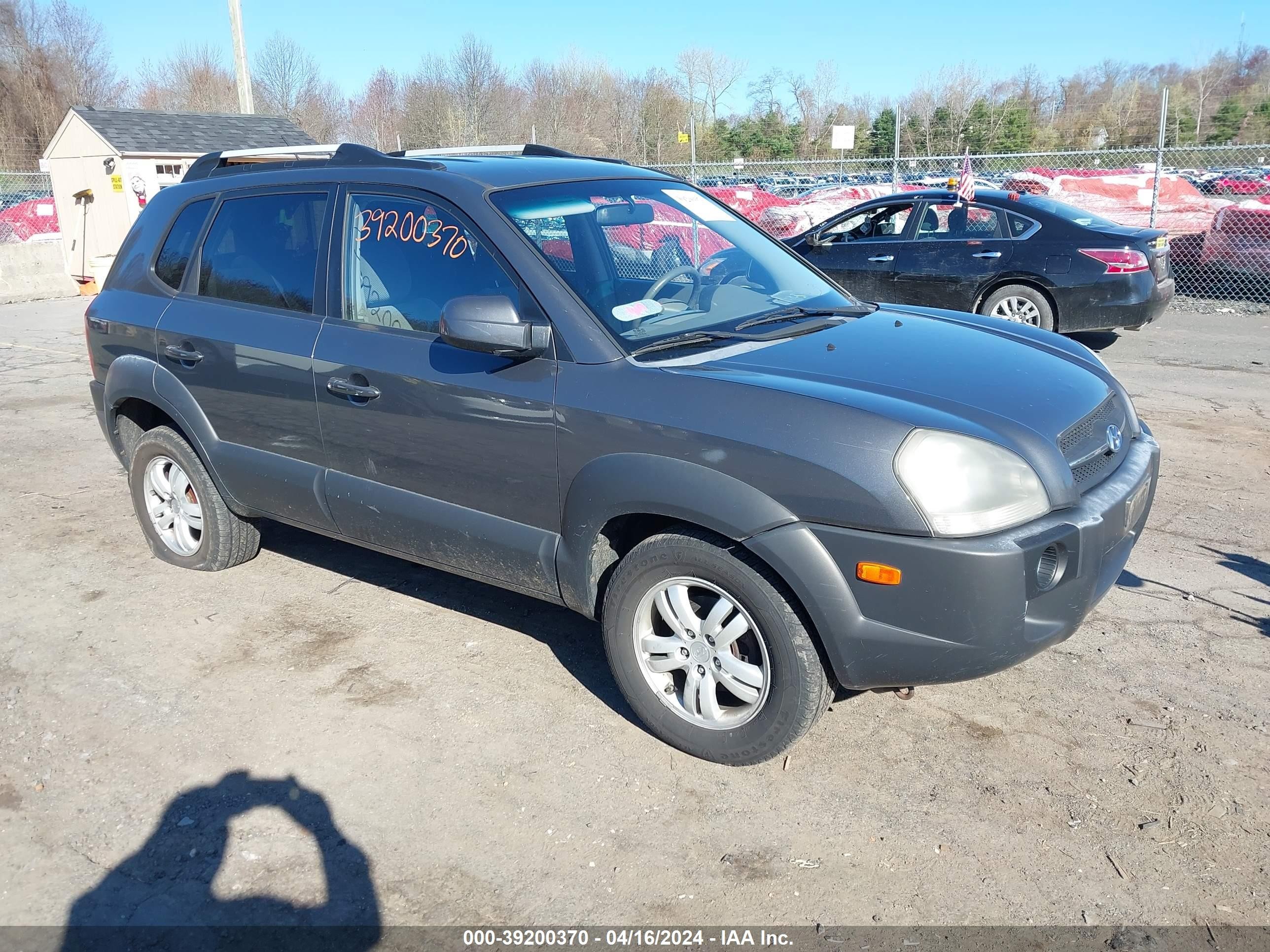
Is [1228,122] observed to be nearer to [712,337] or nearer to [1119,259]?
[1119,259]

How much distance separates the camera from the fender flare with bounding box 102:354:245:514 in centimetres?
470

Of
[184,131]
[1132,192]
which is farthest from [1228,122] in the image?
[184,131]

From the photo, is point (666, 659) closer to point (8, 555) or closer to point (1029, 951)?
point (1029, 951)

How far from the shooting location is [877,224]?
10.5 m

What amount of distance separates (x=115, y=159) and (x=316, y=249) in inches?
676

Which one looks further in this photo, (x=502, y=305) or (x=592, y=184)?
(x=592, y=184)

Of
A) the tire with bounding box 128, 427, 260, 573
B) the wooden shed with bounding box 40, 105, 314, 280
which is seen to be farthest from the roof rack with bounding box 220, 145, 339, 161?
the wooden shed with bounding box 40, 105, 314, 280

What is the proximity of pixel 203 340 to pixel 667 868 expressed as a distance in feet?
10.1

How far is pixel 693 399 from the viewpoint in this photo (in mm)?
3170

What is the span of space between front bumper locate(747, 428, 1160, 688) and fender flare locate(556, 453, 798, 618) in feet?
0.27

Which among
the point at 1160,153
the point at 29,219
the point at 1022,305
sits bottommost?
the point at 1022,305

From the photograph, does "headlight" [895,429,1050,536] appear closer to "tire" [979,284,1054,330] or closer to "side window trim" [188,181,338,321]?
"side window trim" [188,181,338,321]

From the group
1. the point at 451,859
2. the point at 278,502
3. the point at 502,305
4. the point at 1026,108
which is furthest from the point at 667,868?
the point at 1026,108

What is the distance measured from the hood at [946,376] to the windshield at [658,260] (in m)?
0.31
